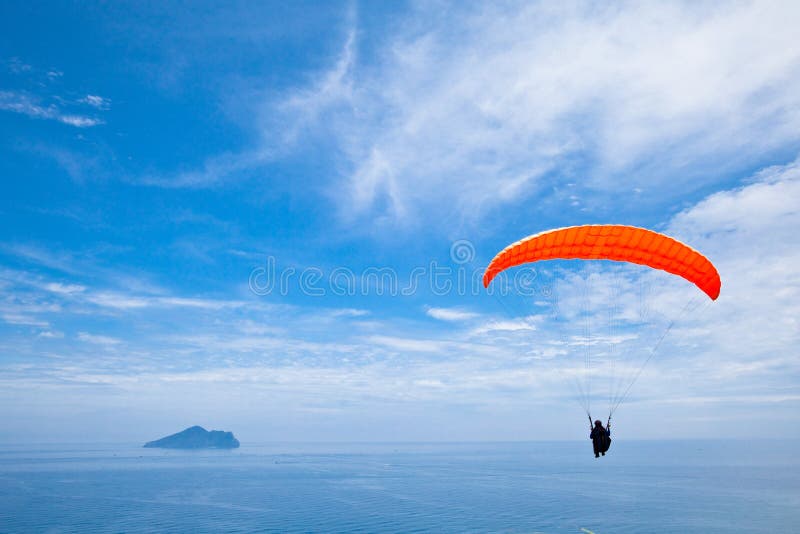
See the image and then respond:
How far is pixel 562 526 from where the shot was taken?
52094mm

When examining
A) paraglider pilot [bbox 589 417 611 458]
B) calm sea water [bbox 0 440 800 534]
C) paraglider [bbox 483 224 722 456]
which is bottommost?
calm sea water [bbox 0 440 800 534]

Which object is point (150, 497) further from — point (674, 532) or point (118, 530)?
point (674, 532)

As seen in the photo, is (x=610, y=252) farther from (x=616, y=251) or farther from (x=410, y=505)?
(x=410, y=505)

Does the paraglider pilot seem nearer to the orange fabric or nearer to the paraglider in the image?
the paraglider

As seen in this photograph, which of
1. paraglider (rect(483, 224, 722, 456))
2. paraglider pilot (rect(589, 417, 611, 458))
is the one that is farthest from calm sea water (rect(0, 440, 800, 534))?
paraglider (rect(483, 224, 722, 456))

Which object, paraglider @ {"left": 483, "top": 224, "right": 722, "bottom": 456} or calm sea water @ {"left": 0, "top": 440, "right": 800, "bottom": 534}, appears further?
calm sea water @ {"left": 0, "top": 440, "right": 800, "bottom": 534}

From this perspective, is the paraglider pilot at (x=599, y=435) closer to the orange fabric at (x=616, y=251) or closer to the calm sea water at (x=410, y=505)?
the orange fabric at (x=616, y=251)

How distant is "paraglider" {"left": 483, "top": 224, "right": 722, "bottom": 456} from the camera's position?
54.5ft

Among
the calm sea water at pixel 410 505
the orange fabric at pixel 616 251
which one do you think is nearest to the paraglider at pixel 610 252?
the orange fabric at pixel 616 251

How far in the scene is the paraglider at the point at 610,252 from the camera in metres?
16.6

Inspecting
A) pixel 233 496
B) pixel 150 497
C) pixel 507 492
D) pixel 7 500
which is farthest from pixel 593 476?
pixel 7 500

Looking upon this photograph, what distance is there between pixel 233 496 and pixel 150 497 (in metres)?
12.5

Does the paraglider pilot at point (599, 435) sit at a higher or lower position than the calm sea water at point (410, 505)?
higher

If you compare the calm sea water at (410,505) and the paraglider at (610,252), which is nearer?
the paraglider at (610,252)
